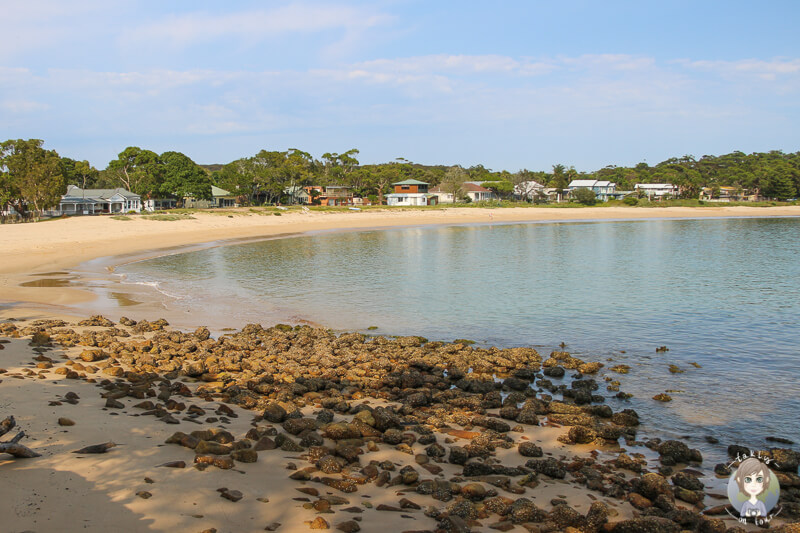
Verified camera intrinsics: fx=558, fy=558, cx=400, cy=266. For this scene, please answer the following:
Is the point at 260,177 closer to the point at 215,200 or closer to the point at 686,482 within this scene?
the point at 215,200

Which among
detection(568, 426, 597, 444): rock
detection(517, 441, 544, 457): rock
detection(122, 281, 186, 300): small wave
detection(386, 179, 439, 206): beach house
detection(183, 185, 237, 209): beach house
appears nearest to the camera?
detection(517, 441, 544, 457): rock

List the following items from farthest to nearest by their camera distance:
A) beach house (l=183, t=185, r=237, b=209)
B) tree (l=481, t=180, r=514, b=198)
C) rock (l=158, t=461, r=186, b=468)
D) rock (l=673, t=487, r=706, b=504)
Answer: tree (l=481, t=180, r=514, b=198) → beach house (l=183, t=185, r=237, b=209) → rock (l=673, t=487, r=706, b=504) → rock (l=158, t=461, r=186, b=468)

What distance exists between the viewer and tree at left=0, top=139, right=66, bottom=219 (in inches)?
2349

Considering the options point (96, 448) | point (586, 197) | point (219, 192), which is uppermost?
point (219, 192)

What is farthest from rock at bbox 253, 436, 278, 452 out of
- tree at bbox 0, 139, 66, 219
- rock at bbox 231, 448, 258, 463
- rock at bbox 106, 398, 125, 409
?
tree at bbox 0, 139, 66, 219

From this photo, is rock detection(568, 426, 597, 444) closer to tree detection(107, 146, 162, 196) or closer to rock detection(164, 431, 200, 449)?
rock detection(164, 431, 200, 449)

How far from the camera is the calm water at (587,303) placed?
1192 centimetres

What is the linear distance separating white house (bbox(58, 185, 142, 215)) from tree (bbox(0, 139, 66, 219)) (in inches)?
545

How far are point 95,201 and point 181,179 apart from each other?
14478 millimetres

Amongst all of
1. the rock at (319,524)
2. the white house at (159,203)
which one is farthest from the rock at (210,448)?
the white house at (159,203)

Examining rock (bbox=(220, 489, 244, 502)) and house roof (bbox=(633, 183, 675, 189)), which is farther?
house roof (bbox=(633, 183, 675, 189))

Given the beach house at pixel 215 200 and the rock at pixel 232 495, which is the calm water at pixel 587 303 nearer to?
the rock at pixel 232 495

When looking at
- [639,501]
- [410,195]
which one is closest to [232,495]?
[639,501]

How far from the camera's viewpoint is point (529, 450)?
8.13m
